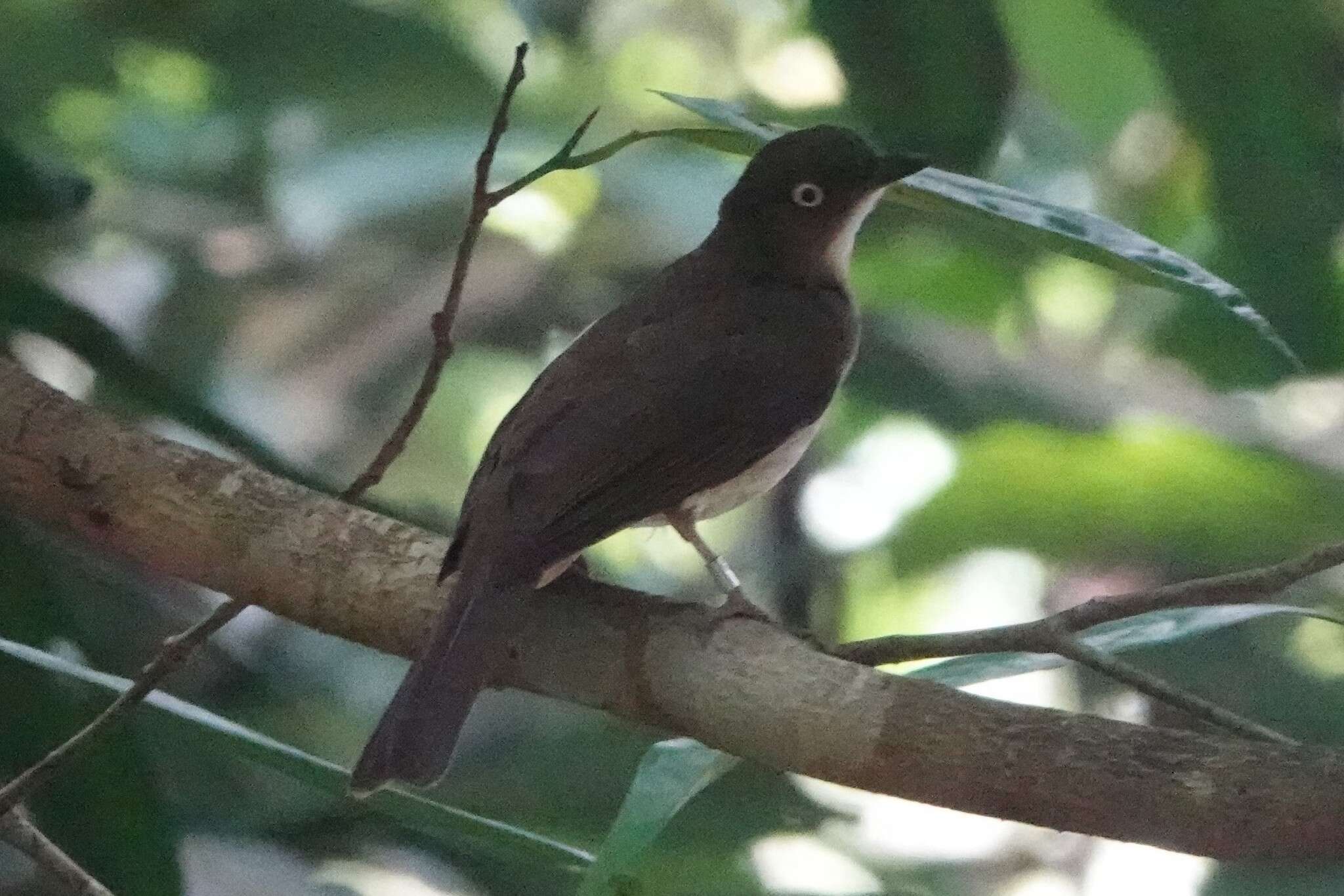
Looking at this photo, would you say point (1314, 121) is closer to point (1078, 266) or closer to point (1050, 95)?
point (1050, 95)

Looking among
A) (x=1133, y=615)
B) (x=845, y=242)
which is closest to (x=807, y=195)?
(x=845, y=242)

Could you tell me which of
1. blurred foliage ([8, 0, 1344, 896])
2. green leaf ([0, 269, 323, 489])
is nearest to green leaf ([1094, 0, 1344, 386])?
blurred foliage ([8, 0, 1344, 896])

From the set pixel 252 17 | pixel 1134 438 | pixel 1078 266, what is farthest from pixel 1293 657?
pixel 252 17

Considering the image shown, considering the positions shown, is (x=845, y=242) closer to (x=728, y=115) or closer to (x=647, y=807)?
(x=728, y=115)

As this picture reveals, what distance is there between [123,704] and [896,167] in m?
1.37

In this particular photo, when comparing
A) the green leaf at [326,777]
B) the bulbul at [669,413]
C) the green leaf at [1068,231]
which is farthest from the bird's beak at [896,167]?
the green leaf at [326,777]

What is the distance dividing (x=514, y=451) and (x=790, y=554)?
1.58 m

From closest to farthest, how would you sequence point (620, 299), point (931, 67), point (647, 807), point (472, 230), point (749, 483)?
point (647, 807) → point (472, 230) → point (931, 67) → point (749, 483) → point (620, 299)

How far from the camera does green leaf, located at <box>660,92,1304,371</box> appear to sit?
202cm

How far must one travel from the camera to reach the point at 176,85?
450 cm

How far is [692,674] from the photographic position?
6.82 feet

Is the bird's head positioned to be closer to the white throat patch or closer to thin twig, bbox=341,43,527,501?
Answer: the white throat patch

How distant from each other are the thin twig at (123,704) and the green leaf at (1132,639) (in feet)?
2.93

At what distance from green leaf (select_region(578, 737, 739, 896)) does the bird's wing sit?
423 millimetres
